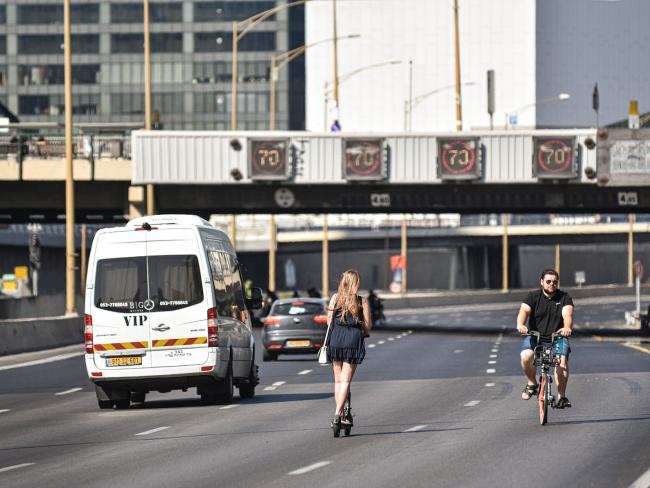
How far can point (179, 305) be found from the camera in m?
21.5

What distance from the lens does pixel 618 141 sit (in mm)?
54906

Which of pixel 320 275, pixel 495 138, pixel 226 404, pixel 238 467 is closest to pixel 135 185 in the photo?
pixel 495 138

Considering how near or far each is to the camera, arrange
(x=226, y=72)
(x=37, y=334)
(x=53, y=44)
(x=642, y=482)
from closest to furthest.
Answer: (x=642, y=482) < (x=37, y=334) < (x=226, y=72) < (x=53, y=44)

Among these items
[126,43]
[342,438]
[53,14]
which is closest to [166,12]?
[126,43]

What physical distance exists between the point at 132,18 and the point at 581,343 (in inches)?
4080

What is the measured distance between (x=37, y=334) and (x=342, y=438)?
25896 mm

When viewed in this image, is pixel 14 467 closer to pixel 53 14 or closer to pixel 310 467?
pixel 310 467

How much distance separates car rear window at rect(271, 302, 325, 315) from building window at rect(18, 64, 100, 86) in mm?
111220

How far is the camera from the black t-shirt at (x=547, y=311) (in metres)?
18.0

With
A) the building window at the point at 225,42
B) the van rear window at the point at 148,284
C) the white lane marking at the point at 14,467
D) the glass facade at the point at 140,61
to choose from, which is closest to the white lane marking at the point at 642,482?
the white lane marking at the point at 14,467

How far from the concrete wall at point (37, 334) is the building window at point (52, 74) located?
3989 inches

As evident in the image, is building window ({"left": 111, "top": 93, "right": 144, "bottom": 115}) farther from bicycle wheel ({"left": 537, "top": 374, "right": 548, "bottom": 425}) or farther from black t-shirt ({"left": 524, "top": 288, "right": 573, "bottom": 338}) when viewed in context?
bicycle wheel ({"left": 537, "top": 374, "right": 548, "bottom": 425})

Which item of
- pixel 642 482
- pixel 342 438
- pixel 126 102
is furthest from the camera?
pixel 126 102

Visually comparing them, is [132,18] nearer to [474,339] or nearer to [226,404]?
[474,339]
